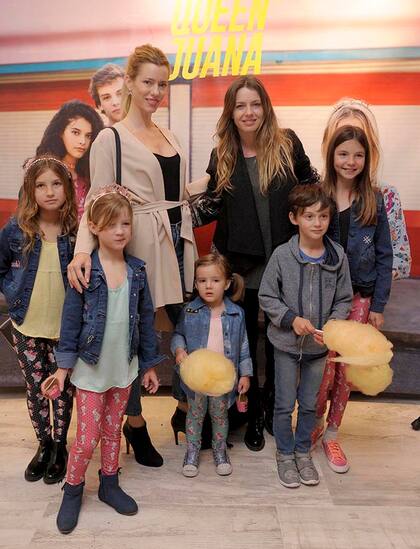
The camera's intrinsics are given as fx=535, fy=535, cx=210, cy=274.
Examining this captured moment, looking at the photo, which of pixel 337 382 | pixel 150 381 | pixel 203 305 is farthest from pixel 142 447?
pixel 337 382

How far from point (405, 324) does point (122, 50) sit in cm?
207

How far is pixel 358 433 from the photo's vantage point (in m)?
2.62

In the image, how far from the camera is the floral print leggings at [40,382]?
2.08 metres

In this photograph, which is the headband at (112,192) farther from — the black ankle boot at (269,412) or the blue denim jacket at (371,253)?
the black ankle boot at (269,412)

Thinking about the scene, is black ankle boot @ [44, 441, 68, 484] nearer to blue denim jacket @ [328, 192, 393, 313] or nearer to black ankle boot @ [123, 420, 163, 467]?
black ankle boot @ [123, 420, 163, 467]

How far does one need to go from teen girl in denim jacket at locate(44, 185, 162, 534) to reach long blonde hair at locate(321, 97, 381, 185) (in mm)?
941

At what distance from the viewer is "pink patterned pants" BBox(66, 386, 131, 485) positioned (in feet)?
6.15

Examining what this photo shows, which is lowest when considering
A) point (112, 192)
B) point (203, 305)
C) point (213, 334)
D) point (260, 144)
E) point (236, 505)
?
point (236, 505)

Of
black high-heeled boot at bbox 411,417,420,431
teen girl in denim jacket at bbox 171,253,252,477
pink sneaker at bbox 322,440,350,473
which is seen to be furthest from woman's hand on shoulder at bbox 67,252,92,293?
black high-heeled boot at bbox 411,417,420,431

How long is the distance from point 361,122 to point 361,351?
1062mm

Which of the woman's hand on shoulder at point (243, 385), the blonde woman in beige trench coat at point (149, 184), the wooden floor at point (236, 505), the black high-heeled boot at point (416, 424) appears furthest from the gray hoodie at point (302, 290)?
the black high-heeled boot at point (416, 424)

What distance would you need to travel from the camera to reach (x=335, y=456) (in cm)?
229

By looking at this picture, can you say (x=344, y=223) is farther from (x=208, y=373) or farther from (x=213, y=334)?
(x=208, y=373)

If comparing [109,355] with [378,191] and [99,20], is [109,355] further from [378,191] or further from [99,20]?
[99,20]
